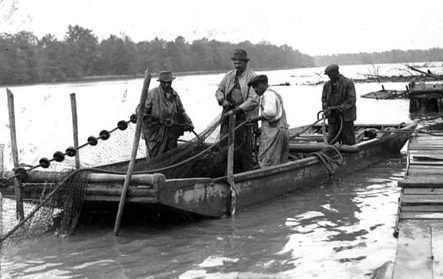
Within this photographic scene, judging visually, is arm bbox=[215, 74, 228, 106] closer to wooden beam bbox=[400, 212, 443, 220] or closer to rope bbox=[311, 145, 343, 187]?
rope bbox=[311, 145, 343, 187]

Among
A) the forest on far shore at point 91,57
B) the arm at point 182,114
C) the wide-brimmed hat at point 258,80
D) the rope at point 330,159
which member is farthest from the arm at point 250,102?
the forest on far shore at point 91,57

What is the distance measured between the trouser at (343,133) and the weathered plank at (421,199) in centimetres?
433

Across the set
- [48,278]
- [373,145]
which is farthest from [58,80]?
[48,278]

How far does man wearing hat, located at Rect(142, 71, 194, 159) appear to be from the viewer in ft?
29.4

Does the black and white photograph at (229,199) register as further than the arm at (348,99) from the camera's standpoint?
No

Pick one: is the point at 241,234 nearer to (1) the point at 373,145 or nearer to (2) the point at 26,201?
(2) the point at 26,201

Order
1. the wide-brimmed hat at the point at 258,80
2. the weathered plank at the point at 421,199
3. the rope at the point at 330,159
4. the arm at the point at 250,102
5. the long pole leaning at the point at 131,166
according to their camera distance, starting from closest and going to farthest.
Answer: the weathered plank at the point at 421,199
the long pole leaning at the point at 131,166
the wide-brimmed hat at the point at 258,80
the arm at the point at 250,102
the rope at the point at 330,159

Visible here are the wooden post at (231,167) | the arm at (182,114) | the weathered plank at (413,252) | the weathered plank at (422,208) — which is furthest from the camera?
the arm at (182,114)

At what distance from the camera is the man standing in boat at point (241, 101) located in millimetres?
9086

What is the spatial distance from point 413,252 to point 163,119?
4.65 metres

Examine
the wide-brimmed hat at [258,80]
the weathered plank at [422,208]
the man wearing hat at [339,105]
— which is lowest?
the weathered plank at [422,208]

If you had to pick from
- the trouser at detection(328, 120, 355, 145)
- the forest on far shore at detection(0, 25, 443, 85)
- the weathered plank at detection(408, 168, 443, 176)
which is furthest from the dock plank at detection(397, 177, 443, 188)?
the forest on far shore at detection(0, 25, 443, 85)

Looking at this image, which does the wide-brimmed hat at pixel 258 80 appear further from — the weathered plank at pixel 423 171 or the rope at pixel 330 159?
the weathered plank at pixel 423 171

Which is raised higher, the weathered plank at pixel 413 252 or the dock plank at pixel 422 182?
the dock plank at pixel 422 182
